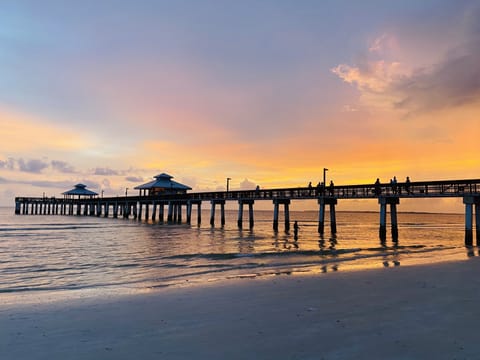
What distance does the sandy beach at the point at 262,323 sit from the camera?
4.92 metres

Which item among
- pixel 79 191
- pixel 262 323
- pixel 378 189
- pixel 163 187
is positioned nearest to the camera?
pixel 262 323

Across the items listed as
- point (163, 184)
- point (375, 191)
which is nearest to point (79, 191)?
point (163, 184)

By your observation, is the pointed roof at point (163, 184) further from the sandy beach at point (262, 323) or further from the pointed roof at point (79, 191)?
the sandy beach at point (262, 323)

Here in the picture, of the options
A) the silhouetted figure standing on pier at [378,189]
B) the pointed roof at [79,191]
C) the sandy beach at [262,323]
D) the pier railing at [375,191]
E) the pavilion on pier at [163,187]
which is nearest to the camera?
the sandy beach at [262,323]

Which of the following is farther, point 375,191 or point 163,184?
point 163,184

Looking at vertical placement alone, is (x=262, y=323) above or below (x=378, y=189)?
below

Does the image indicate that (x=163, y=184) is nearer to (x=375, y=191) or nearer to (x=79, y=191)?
(x=79, y=191)

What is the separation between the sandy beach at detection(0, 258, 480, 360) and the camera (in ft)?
16.1

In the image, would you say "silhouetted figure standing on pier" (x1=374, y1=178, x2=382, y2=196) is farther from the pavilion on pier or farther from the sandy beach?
the pavilion on pier

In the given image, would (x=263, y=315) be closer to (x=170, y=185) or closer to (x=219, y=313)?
(x=219, y=313)

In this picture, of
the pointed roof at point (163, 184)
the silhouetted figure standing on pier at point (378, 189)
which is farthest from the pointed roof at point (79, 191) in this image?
the silhouetted figure standing on pier at point (378, 189)

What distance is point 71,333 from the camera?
6047 millimetres

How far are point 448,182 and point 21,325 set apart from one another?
29.3 meters

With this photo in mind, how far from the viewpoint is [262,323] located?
20.5ft
